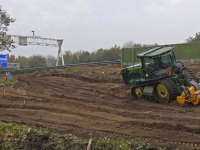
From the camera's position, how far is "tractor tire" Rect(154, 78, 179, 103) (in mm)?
11727

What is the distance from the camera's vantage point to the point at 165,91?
12195 millimetres

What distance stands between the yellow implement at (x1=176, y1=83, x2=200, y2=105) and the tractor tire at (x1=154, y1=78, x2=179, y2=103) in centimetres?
44

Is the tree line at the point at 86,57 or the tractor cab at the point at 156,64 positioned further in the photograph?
the tree line at the point at 86,57

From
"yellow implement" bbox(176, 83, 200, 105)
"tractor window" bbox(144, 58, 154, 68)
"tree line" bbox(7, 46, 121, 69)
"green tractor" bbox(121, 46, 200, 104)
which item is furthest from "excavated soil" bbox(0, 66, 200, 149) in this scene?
"tree line" bbox(7, 46, 121, 69)

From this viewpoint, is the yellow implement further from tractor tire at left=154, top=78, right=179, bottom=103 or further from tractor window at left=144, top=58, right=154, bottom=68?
tractor window at left=144, top=58, right=154, bottom=68

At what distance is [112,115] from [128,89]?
683 cm

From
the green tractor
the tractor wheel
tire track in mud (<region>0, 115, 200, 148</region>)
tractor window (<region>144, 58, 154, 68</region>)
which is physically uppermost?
tractor window (<region>144, 58, 154, 68</region>)

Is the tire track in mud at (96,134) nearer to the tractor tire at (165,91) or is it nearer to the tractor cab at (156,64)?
the tractor tire at (165,91)

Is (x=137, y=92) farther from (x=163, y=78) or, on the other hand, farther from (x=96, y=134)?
(x=96, y=134)

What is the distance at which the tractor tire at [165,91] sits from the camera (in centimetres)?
1173

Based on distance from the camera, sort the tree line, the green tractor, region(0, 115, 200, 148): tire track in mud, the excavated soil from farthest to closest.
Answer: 1. the tree line
2. the green tractor
3. the excavated soil
4. region(0, 115, 200, 148): tire track in mud

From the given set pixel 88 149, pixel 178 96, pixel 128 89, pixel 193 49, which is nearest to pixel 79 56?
pixel 193 49

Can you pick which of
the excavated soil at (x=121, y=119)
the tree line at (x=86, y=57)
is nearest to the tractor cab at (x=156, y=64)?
the excavated soil at (x=121, y=119)

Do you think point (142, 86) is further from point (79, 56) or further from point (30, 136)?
point (79, 56)
